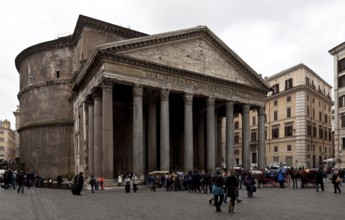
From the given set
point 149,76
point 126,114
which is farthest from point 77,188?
point 126,114

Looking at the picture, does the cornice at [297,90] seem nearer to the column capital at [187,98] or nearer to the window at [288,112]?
the window at [288,112]

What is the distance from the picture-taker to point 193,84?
103 ft

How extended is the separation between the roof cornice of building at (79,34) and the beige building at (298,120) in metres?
24.4

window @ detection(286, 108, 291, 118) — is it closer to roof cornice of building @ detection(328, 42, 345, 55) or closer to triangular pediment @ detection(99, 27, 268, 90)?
roof cornice of building @ detection(328, 42, 345, 55)

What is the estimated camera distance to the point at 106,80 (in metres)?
25.8

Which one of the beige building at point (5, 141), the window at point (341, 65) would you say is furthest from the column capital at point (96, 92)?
the beige building at point (5, 141)

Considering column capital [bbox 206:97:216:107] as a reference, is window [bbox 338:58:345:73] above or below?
above

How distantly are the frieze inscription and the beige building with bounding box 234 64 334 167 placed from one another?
1728 cm

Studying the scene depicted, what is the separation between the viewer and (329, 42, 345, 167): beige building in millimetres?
39406

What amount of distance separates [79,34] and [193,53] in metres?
12.7

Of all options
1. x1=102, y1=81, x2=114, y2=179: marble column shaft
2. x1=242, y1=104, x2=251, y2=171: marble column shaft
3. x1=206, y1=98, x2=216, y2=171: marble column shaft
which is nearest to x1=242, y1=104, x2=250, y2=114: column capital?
x1=242, y1=104, x2=251, y2=171: marble column shaft

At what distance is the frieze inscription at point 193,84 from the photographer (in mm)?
28734

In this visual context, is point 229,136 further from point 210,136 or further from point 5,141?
point 5,141

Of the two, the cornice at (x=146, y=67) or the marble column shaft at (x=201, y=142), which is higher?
the cornice at (x=146, y=67)
